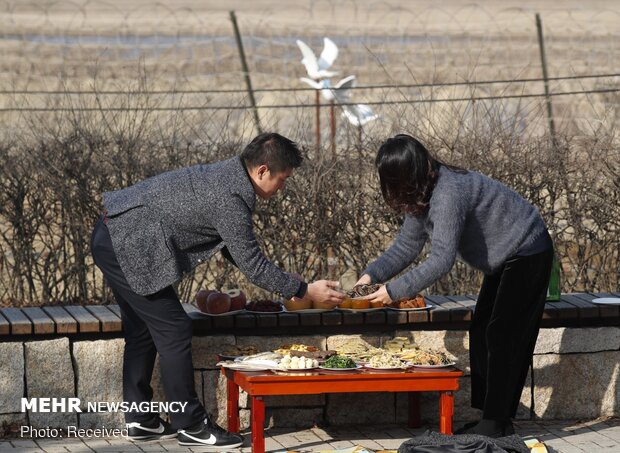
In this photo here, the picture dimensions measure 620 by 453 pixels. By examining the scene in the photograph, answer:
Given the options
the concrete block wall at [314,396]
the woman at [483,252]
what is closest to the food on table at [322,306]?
Answer: the concrete block wall at [314,396]

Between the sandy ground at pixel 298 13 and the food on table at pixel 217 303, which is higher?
the sandy ground at pixel 298 13

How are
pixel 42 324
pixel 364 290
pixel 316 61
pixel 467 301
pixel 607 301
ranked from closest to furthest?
pixel 364 290 < pixel 42 324 < pixel 607 301 < pixel 467 301 < pixel 316 61

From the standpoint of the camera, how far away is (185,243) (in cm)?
562

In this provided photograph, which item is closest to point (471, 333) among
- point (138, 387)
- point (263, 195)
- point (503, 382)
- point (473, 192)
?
point (503, 382)

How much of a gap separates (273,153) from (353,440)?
144 centimetres

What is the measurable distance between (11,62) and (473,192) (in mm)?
20009

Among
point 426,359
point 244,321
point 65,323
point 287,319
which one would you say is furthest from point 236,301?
point 426,359

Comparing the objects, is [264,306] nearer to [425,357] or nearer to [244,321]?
[244,321]

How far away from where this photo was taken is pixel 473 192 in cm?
552

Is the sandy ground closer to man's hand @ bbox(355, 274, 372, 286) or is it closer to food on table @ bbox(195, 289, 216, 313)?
food on table @ bbox(195, 289, 216, 313)

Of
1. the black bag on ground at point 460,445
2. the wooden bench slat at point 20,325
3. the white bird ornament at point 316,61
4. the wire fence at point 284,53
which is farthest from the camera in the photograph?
the wire fence at point 284,53

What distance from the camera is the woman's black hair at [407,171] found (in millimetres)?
5391

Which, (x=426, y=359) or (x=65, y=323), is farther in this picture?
(x=65, y=323)

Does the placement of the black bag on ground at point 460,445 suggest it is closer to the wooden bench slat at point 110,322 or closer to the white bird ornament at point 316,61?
the wooden bench slat at point 110,322
